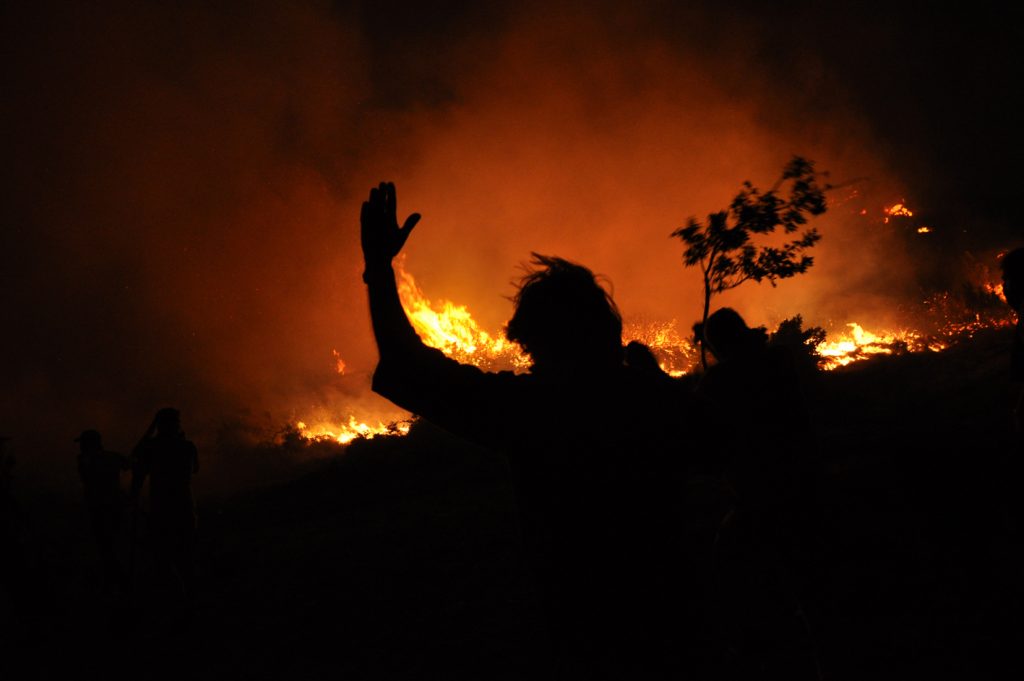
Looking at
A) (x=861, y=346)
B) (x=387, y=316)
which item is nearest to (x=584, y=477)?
(x=387, y=316)

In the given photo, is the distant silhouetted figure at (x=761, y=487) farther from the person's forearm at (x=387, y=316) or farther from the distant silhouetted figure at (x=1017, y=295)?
the person's forearm at (x=387, y=316)

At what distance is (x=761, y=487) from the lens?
124 inches

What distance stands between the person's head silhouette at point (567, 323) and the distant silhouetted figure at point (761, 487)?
181 centimetres

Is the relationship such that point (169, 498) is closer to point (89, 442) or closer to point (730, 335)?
point (89, 442)

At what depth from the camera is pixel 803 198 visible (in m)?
9.80

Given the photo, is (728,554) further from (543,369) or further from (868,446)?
(868,446)

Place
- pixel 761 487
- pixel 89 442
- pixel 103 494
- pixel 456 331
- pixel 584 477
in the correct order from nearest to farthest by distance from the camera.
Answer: pixel 584 477 → pixel 761 487 → pixel 103 494 → pixel 89 442 → pixel 456 331

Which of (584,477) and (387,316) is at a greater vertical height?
(387,316)

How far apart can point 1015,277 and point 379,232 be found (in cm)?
428

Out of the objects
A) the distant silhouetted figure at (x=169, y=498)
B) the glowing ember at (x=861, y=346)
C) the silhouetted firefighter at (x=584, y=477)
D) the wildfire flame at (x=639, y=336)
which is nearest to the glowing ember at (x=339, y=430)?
the wildfire flame at (x=639, y=336)

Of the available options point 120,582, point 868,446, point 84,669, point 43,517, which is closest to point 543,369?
point 84,669

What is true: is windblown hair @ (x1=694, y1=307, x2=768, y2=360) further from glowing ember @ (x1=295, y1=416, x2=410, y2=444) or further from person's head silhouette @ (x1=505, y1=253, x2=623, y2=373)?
glowing ember @ (x1=295, y1=416, x2=410, y2=444)

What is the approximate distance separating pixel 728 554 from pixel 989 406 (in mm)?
14753

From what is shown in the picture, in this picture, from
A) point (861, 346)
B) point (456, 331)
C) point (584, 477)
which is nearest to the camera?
point (584, 477)
